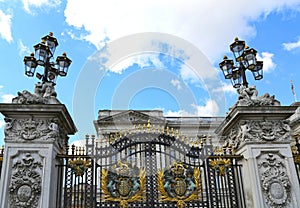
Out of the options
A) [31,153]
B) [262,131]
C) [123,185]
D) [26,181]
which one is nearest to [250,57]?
[262,131]

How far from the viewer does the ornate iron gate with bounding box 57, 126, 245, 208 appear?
8.12 meters

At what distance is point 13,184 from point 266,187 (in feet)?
19.8

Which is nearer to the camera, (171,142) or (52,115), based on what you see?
(52,115)

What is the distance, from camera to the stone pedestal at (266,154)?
770cm

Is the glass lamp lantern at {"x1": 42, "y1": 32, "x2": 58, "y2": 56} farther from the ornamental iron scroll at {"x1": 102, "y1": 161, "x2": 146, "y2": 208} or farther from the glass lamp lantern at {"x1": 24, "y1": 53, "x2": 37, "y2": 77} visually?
the ornamental iron scroll at {"x1": 102, "y1": 161, "x2": 146, "y2": 208}

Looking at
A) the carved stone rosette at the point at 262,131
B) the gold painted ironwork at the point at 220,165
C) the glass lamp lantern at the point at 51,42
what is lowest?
the gold painted ironwork at the point at 220,165

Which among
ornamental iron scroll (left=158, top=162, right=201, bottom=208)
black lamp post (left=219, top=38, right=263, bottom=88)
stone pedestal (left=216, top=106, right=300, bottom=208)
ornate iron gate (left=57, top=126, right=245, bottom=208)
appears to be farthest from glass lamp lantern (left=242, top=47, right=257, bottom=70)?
ornamental iron scroll (left=158, top=162, right=201, bottom=208)

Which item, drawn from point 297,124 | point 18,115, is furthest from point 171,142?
point 297,124

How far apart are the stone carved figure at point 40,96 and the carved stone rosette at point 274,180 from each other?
559 cm

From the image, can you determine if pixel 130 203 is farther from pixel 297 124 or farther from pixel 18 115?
pixel 297 124

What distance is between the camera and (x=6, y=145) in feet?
25.1

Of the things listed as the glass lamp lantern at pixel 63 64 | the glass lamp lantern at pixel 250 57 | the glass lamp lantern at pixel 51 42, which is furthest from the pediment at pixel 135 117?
the glass lamp lantern at pixel 250 57

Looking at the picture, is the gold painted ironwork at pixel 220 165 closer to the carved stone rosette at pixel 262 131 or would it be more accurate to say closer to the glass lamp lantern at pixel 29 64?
the carved stone rosette at pixel 262 131

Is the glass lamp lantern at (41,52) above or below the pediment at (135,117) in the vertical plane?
below
